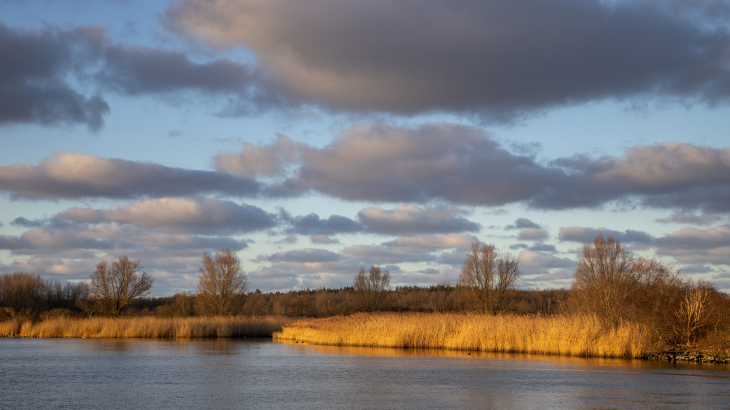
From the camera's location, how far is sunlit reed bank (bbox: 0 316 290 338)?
145 ft

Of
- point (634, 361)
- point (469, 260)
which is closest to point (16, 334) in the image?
point (469, 260)

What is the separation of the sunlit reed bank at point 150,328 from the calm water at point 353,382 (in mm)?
17668

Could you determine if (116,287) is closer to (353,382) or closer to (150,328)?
(150,328)

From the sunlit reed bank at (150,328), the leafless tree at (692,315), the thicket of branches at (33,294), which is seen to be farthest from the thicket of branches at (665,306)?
the thicket of branches at (33,294)

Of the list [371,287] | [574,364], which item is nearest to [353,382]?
[574,364]

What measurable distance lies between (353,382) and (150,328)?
31.0 meters

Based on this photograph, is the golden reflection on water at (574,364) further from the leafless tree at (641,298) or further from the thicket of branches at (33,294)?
the thicket of branches at (33,294)

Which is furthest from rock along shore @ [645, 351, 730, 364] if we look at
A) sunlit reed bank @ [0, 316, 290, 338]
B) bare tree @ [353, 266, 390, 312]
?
bare tree @ [353, 266, 390, 312]

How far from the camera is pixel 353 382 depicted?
1731 centimetres

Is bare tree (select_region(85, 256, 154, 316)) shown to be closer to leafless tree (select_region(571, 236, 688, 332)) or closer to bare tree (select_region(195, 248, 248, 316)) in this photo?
bare tree (select_region(195, 248, 248, 316))

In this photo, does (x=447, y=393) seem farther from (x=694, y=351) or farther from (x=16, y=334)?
Result: (x=16, y=334)

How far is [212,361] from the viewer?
24.0 metres

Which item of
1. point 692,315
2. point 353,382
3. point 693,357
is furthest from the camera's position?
point 692,315

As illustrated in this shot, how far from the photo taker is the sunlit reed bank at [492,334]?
2677 cm
